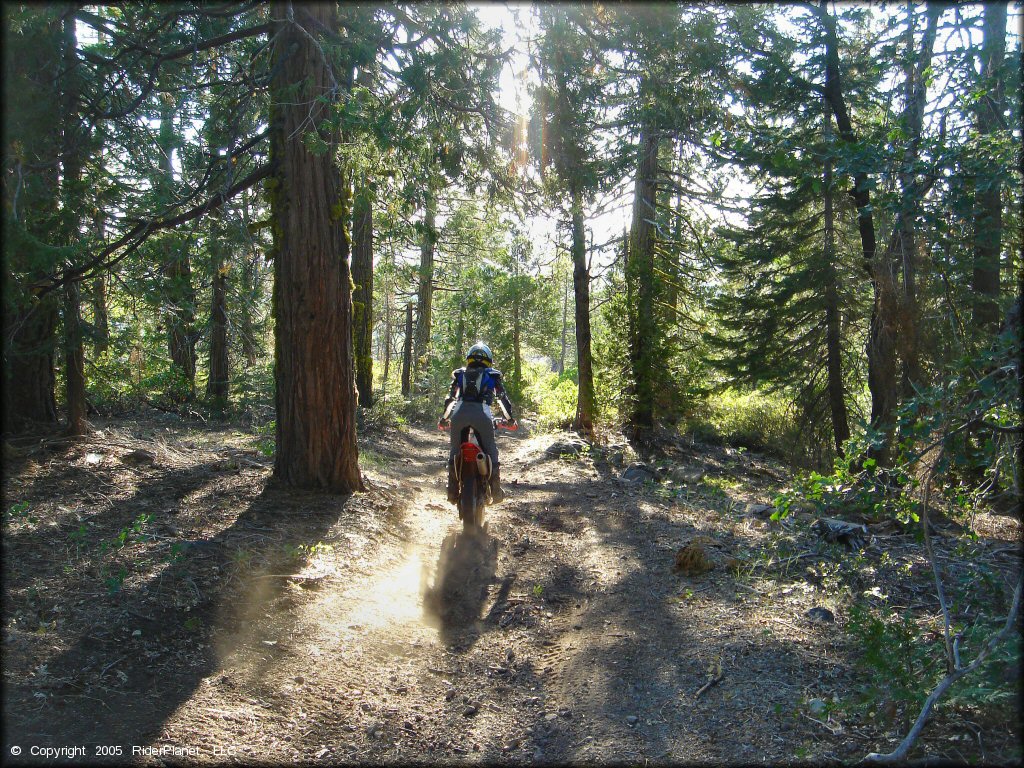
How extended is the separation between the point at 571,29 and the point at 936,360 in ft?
26.6

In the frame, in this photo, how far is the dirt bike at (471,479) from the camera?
7121mm

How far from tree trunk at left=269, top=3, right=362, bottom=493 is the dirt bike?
1.56 meters

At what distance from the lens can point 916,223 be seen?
4.38 m

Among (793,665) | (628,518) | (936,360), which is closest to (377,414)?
(628,518)

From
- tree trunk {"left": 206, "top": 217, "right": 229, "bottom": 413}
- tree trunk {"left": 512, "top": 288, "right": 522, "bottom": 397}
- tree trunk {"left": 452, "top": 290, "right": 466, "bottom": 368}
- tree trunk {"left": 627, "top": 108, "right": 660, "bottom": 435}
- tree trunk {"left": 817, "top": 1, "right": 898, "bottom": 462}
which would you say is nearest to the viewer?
tree trunk {"left": 206, "top": 217, "right": 229, "bottom": 413}

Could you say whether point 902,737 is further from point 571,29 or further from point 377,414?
point 377,414

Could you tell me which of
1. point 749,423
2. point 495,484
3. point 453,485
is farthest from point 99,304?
point 749,423

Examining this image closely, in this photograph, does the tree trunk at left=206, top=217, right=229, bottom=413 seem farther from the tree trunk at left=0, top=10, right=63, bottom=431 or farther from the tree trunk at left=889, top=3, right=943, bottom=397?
the tree trunk at left=889, top=3, right=943, bottom=397

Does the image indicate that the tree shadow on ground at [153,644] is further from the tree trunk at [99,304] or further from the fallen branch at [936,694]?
the fallen branch at [936,694]

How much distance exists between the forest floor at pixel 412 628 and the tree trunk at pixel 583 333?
749cm

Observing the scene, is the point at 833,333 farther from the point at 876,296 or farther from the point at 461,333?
the point at 461,333

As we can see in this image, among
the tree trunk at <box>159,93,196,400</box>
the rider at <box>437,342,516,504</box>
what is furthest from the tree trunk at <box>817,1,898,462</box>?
the tree trunk at <box>159,93,196,400</box>

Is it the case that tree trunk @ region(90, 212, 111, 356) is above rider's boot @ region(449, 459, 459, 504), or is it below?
above

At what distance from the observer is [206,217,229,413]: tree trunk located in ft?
28.8
